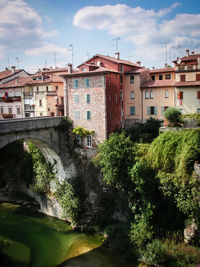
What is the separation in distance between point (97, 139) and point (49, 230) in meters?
8.94

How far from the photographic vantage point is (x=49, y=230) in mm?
23078

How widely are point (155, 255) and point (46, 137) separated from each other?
41.3ft

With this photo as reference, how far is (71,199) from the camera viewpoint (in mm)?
23359

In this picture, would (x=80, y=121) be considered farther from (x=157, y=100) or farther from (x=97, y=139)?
(x=157, y=100)

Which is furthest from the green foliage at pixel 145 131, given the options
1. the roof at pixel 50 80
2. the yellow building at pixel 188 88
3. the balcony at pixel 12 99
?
the balcony at pixel 12 99

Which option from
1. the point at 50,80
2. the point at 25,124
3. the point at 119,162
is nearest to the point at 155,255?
the point at 119,162

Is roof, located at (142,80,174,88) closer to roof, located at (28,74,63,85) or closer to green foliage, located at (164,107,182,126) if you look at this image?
green foliage, located at (164,107,182,126)

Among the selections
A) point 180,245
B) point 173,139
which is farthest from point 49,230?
point 173,139

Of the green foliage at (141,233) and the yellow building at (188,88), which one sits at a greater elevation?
the yellow building at (188,88)

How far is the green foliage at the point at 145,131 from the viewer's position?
23163 mm

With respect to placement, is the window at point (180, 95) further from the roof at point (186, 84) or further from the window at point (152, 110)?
the window at point (152, 110)

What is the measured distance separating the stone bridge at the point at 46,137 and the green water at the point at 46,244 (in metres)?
4.60

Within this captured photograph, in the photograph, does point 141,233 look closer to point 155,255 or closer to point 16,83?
point 155,255

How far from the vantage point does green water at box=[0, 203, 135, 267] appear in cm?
1841
